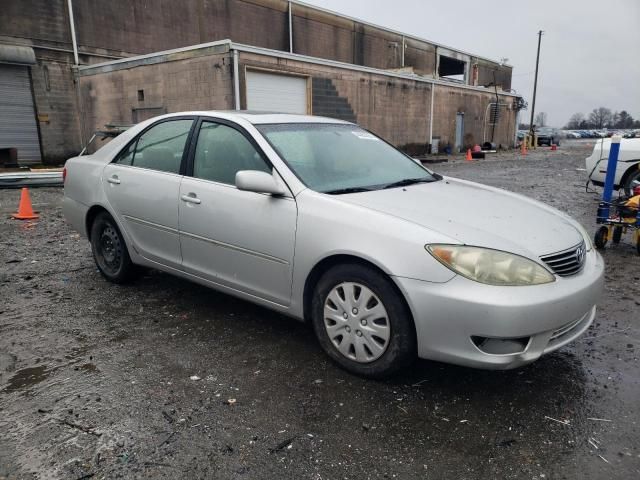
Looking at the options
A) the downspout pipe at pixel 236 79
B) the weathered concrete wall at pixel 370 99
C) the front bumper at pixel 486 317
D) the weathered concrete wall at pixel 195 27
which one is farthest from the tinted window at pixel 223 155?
the weathered concrete wall at pixel 195 27

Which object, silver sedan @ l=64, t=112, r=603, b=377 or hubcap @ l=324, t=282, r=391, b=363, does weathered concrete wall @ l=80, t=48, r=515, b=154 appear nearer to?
silver sedan @ l=64, t=112, r=603, b=377

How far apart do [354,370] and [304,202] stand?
3.52 ft

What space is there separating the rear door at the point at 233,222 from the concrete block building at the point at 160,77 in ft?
36.6

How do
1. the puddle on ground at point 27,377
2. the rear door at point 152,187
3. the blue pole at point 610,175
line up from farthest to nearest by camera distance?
the blue pole at point 610,175
the rear door at point 152,187
the puddle on ground at point 27,377

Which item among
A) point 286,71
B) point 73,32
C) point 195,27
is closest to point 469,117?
point 195,27

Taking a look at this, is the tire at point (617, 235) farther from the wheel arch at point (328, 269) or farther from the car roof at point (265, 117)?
the wheel arch at point (328, 269)

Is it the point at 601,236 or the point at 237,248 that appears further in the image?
the point at 601,236

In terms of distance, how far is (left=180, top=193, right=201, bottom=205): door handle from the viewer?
370 centimetres

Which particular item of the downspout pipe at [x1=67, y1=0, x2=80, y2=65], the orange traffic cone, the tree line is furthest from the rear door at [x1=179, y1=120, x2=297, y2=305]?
the tree line

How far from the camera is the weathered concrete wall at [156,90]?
14398 mm

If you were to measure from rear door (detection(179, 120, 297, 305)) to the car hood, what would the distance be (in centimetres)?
52

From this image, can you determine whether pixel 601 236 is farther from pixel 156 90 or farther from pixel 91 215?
pixel 156 90

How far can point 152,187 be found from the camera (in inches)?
160

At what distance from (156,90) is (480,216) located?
1534cm
